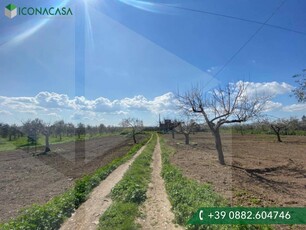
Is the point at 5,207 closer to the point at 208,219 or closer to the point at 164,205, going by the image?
the point at 164,205

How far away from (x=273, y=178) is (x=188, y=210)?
7.07m

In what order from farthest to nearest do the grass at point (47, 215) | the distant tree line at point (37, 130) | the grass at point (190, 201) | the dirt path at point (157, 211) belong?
1. the distant tree line at point (37, 130)
2. the dirt path at point (157, 211)
3. the grass at point (47, 215)
4. the grass at point (190, 201)

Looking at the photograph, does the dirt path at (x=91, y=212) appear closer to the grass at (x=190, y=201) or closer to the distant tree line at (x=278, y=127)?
the grass at (x=190, y=201)

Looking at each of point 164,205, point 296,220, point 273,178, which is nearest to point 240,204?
point 296,220

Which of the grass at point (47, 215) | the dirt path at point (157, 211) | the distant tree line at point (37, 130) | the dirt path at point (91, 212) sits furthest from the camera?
the distant tree line at point (37, 130)

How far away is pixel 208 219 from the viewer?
221 inches

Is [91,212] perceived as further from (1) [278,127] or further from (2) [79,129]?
(2) [79,129]

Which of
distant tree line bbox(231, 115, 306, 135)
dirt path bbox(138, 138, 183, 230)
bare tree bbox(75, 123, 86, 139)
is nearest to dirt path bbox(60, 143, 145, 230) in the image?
dirt path bbox(138, 138, 183, 230)

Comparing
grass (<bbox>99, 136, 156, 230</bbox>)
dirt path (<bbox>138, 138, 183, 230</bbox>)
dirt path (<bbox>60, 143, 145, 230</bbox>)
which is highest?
grass (<bbox>99, 136, 156, 230</bbox>)

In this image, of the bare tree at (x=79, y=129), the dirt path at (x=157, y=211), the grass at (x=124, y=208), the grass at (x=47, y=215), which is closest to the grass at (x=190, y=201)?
the dirt path at (x=157, y=211)

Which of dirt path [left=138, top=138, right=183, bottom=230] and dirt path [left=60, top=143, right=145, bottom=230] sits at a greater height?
dirt path [left=138, top=138, right=183, bottom=230]

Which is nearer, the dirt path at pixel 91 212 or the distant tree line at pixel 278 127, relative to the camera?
the dirt path at pixel 91 212

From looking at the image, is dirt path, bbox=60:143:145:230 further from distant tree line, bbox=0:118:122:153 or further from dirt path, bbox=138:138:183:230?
distant tree line, bbox=0:118:122:153

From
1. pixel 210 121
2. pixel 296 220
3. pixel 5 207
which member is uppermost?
pixel 210 121
